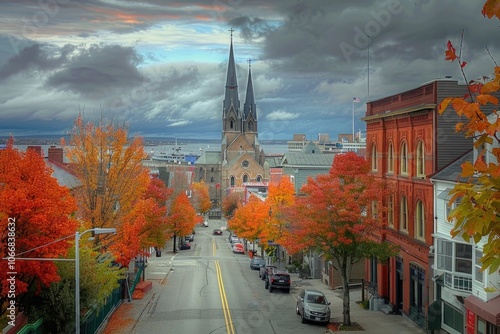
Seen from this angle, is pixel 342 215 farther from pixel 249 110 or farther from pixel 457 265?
pixel 249 110

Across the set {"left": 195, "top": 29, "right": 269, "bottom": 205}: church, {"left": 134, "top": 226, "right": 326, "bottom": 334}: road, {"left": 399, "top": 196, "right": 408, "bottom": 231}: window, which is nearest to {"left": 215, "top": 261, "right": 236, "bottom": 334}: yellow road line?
{"left": 134, "top": 226, "right": 326, "bottom": 334}: road

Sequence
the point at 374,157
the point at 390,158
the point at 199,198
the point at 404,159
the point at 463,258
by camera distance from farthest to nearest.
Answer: the point at 199,198 → the point at 374,157 → the point at 390,158 → the point at 404,159 → the point at 463,258

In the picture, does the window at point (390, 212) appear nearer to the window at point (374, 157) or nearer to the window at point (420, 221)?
the window at point (374, 157)

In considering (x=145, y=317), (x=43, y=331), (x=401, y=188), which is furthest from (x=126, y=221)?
(x=401, y=188)

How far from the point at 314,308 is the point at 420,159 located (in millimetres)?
9303

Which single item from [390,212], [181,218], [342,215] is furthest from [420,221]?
[181,218]

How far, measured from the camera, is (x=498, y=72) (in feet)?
25.8

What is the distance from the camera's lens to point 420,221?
32.5 m

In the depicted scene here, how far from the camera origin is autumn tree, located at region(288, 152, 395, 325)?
31359 mm

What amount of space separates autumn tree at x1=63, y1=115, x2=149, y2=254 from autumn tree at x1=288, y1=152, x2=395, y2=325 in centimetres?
1012

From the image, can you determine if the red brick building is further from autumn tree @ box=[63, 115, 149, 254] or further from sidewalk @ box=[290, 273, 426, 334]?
autumn tree @ box=[63, 115, 149, 254]

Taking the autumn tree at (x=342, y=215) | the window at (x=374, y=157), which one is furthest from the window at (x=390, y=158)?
the autumn tree at (x=342, y=215)

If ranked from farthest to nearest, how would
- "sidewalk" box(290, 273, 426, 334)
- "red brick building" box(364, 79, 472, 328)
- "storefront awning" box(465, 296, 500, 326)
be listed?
"sidewalk" box(290, 273, 426, 334) < "red brick building" box(364, 79, 472, 328) < "storefront awning" box(465, 296, 500, 326)

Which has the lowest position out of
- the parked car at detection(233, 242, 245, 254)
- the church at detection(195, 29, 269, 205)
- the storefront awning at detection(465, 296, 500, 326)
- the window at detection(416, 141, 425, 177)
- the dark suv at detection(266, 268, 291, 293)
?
the parked car at detection(233, 242, 245, 254)
